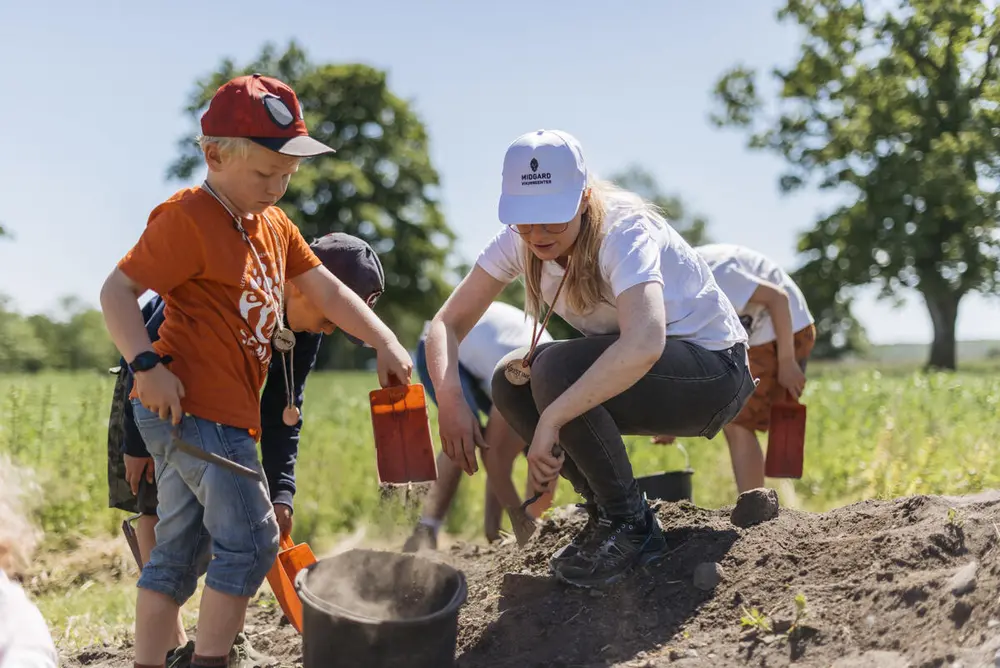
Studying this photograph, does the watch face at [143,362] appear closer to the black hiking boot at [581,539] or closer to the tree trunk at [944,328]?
the black hiking boot at [581,539]

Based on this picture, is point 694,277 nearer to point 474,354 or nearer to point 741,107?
point 474,354

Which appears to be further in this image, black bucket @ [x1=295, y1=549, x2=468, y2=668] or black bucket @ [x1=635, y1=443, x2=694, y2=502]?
black bucket @ [x1=635, y1=443, x2=694, y2=502]

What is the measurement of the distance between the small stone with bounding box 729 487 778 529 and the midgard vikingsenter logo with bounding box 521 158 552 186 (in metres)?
1.34

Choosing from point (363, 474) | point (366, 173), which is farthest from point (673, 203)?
point (363, 474)

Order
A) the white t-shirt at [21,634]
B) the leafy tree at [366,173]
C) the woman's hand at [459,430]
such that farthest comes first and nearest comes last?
the leafy tree at [366,173]
the woman's hand at [459,430]
the white t-shirt at [21,634]

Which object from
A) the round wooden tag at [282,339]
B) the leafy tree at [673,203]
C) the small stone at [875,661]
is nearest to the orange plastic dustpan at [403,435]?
the round wooden tag at [282,339]

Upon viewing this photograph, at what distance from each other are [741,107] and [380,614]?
2542 centimetres

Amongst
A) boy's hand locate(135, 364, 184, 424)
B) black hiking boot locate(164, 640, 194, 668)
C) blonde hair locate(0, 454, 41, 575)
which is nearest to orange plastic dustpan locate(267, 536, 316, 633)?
black hiking boot locate(164, 640, 194, 668)

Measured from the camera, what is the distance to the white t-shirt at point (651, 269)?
288 cm

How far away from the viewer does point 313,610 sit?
7.88 feet

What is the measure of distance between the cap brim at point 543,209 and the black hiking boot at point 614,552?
1015 millimetres

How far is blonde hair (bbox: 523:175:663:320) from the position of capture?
294 centimetres

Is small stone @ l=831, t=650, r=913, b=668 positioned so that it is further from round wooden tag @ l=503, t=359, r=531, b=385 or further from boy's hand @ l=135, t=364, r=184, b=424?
boy's hand @ l=135, t=364, r=184, b=424

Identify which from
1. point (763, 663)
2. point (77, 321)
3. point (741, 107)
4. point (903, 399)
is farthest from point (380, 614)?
point (77, 321)
